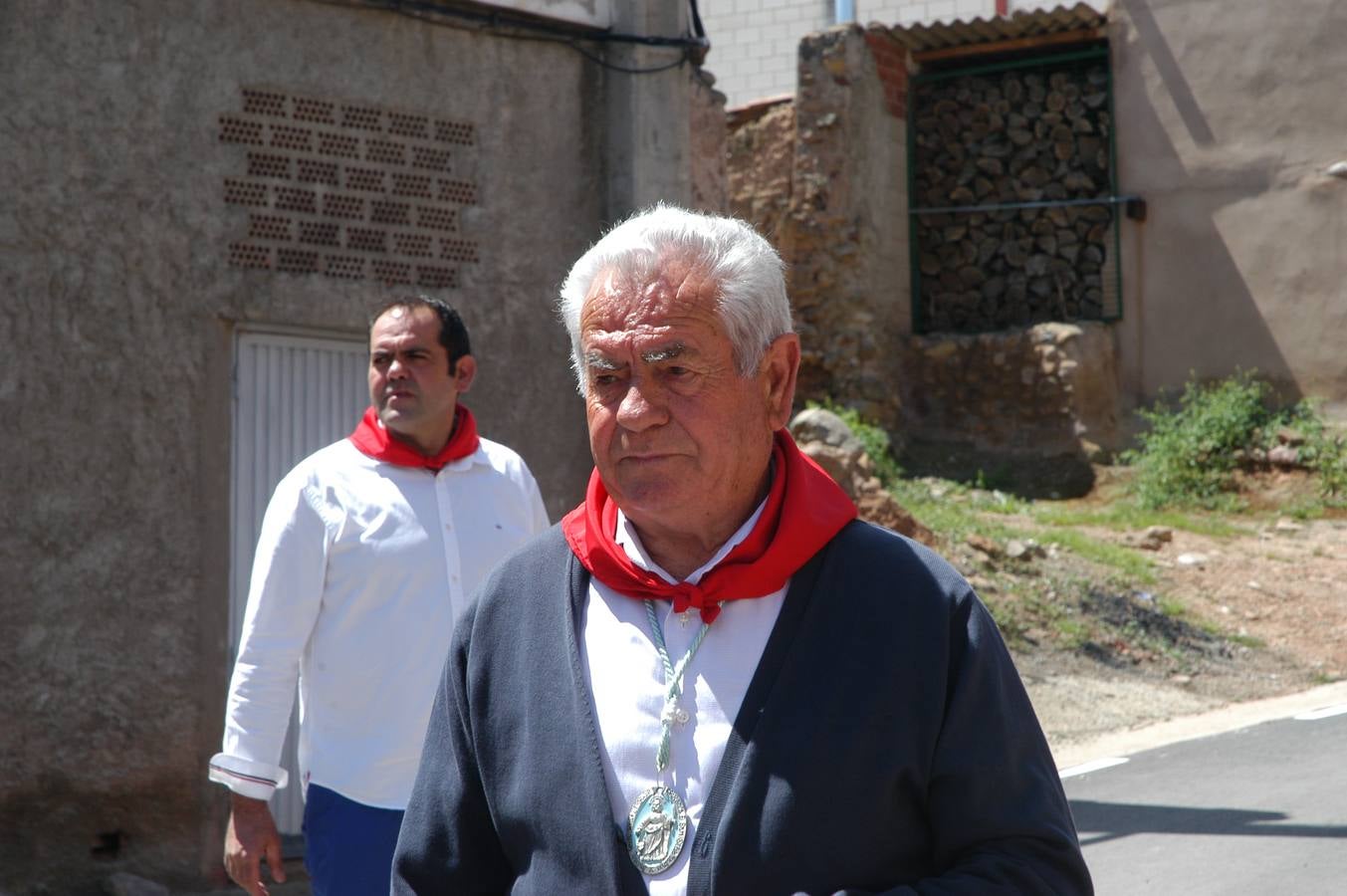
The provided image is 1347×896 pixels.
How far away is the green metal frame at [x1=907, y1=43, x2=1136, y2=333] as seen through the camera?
1688cm

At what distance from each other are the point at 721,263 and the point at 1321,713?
315 inches

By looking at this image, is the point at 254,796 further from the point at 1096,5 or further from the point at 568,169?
the point at 1096,5

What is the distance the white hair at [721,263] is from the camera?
2279 millimetres

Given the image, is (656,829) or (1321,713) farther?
(1321,713)

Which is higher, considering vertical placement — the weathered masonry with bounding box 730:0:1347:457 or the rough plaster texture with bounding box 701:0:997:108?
the rough plaster texture with bounding box 701:0:997:108

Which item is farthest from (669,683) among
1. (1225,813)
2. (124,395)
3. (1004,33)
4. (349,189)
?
(1004,33)

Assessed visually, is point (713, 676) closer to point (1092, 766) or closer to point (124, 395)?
point (124, 395)

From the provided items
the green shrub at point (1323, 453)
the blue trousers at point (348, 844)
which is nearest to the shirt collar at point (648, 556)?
the blue trousers at point (348, 844)

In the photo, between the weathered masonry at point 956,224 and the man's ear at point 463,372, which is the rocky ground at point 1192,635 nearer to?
the weathered masonry at point 956,224

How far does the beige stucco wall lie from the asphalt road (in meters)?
7.99

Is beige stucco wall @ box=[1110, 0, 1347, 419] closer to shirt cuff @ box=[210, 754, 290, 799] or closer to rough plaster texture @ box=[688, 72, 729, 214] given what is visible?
rough plaster texture @ box=[688, 72, 729, 214]

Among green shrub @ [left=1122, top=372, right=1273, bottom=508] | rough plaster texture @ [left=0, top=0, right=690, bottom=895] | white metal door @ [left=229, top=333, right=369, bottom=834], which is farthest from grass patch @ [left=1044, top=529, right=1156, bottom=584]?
rough plaster texture @ [left=0, top=0, right=690, bottom=895]

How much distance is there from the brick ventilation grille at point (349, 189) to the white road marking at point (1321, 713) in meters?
5.31

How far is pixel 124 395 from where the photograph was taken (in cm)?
626
